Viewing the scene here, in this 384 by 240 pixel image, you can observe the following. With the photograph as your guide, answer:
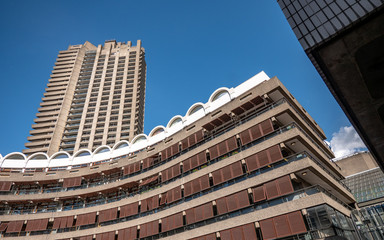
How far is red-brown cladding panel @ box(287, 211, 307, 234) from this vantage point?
18.8m

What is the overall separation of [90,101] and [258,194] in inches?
3053

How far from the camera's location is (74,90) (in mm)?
91250

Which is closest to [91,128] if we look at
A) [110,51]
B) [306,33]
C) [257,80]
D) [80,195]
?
[110,51]

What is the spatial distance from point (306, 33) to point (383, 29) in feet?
7.26

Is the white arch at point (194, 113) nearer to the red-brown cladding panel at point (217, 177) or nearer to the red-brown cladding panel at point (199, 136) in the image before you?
the red-brown cladding panel at point (199, 136)

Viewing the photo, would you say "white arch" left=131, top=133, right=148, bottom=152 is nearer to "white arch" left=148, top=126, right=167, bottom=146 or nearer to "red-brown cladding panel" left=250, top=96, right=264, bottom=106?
"white arch" left=148, top=126, right=167, bottom=146

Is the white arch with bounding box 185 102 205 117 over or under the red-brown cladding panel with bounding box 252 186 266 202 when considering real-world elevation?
over

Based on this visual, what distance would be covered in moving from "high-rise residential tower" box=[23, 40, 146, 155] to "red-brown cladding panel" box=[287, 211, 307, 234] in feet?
207

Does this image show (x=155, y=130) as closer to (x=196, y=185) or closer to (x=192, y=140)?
(x=192, y=140)

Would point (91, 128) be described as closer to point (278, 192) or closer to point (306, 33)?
point (278, 192)

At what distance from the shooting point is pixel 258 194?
876 inches

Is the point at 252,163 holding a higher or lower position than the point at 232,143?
lower

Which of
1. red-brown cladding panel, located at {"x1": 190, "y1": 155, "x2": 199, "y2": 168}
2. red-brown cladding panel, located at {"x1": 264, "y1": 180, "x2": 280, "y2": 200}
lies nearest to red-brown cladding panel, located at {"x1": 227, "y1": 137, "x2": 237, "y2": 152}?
red-brown cladding panel, located at {"x1": 190, "y1": 155, "x2": 199, "y2": 168}

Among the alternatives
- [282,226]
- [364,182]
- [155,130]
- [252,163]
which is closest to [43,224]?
[155,130]
